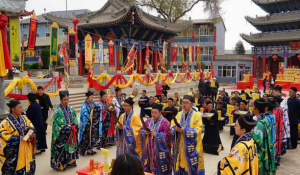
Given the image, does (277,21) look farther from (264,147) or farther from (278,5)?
(264,147)

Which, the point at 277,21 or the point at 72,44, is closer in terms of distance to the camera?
the point at 72,44

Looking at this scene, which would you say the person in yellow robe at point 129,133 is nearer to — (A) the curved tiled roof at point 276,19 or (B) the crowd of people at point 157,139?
(B) the crowd of people at point 157,139

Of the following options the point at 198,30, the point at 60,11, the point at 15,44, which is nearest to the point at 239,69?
the point at 198,30

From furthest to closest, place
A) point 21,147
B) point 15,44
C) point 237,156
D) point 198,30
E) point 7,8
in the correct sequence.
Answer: point 198,30 → point 15,44 → point 7,8 → point 21,147 → point 237,156

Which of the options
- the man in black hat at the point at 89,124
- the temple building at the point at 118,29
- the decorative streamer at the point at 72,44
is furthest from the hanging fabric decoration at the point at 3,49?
the temple building at the point at 118,29

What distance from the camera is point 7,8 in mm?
6621

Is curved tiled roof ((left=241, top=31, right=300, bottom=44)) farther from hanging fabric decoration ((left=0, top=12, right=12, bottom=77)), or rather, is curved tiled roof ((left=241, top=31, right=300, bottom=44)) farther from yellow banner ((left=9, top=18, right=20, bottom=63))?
hanging fabric decoration ((left=0, top=12, right=12, bottom=77))

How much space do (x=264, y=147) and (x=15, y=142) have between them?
4.39 meters

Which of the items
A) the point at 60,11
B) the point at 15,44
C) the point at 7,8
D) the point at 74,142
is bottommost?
the point at 74,142

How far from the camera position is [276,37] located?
104ft

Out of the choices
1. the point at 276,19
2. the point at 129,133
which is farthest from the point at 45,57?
the point at 276,19

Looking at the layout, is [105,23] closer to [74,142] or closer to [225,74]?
[74,142]

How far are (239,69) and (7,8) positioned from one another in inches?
1206

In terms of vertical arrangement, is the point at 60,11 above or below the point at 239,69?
above
